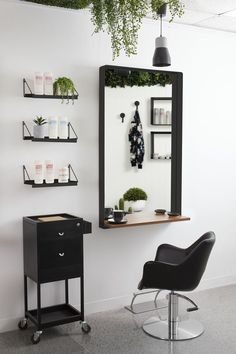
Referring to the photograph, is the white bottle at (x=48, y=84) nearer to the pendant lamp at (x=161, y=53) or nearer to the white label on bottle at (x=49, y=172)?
the white label on bottle at (x=49, y=172)

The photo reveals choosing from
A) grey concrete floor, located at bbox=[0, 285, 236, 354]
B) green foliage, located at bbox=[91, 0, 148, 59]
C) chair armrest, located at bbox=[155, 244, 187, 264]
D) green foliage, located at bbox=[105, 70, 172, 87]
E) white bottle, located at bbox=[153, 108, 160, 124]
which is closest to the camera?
grey concrete floor, located at bbox=[0, 285, 236, 354]

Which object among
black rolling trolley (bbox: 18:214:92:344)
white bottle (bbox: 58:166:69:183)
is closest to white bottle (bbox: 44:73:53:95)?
white bottle (bbox: 58:166:69:183)

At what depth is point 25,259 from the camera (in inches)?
143

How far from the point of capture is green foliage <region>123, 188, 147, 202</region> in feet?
13.7

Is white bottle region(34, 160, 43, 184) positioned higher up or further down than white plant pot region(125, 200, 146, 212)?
higher up

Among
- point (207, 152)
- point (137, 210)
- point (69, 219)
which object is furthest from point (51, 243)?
point (207, 152)

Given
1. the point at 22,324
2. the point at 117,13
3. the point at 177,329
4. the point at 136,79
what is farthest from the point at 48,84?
the point at 177,329

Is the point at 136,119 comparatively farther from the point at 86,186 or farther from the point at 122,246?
the point at 122,246

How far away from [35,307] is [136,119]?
1802 millimetres

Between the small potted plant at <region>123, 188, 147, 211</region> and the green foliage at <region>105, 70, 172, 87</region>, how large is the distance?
94cm

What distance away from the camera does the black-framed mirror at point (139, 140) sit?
4035 millimetres

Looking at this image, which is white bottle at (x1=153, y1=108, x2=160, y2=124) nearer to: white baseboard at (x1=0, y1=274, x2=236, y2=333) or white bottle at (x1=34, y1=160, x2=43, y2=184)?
white bottle at (x1=34, y1=160, x2=43, y2=184)

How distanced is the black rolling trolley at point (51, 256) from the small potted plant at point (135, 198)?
2.05ft

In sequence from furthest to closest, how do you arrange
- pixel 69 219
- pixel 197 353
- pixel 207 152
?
1. pixel 207 152
2. pixel 69 219
3. pixel 197 353
